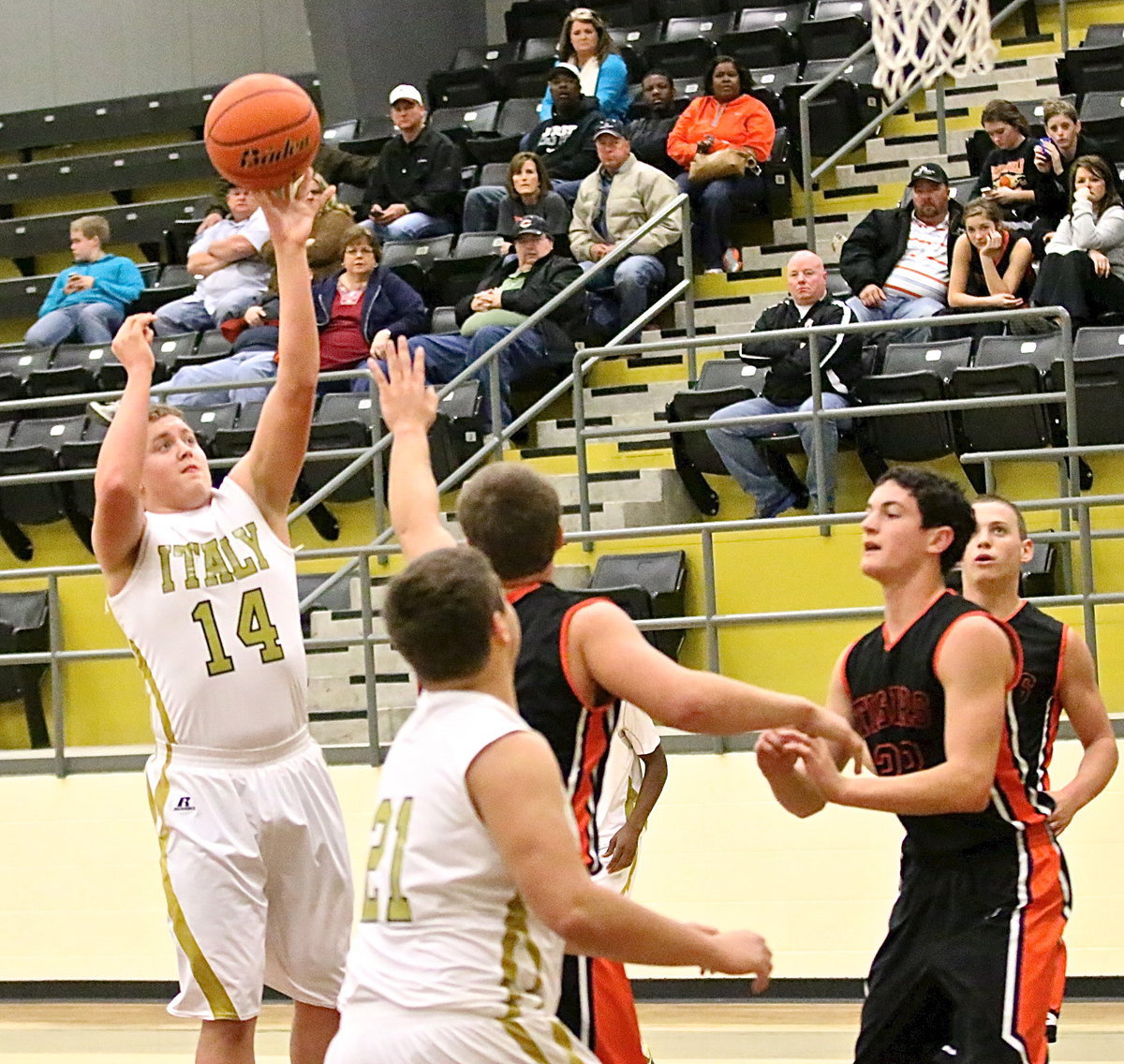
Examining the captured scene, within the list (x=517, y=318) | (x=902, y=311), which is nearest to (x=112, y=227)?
(x=517, y=318)

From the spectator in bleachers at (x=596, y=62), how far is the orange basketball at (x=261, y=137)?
6779 millimetres

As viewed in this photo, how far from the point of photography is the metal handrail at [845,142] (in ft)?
34.5

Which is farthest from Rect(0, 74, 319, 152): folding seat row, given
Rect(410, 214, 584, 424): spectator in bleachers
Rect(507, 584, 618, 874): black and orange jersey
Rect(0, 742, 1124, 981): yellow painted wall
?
Rect(507, 584, 618, 874): black and orange jersey

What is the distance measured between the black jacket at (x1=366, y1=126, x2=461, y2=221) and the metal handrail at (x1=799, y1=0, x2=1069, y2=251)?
209cm

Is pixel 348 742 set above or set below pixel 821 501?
below

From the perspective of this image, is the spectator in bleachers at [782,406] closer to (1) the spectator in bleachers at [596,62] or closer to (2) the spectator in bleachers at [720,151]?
(2) the spectator in bleachers at [720,151]

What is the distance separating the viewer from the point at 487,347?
30.9ft

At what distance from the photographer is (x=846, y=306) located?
8.68 meters

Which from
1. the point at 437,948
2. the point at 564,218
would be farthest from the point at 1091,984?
the point at 564,218

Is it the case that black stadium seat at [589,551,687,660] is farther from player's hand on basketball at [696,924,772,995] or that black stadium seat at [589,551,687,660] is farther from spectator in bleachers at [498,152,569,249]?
player's hand on basketball at [696,924,772,995]

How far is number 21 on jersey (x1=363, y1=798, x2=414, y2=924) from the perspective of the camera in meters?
2.67

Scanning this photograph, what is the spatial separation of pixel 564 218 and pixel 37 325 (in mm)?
3521

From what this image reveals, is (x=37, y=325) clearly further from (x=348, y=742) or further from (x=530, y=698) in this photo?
(x=530, y=698)

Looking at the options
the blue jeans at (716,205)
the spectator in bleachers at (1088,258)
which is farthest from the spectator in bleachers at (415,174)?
the spectator in bleachers at (1088,258)
